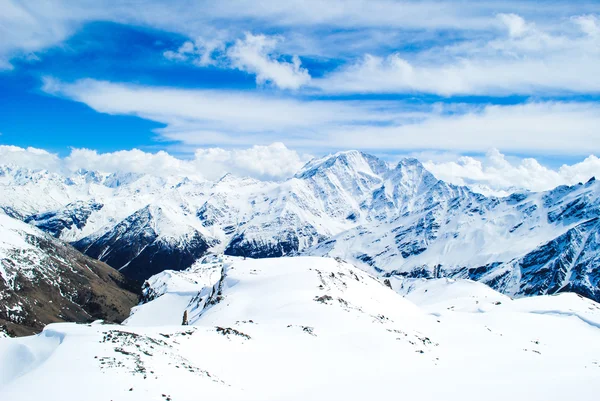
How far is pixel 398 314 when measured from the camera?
225 feet

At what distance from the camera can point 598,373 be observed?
39.2 meters

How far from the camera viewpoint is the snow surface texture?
23.7m

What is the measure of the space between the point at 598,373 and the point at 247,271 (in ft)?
226

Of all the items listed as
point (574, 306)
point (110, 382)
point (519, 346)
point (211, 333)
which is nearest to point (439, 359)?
point (519, 346)

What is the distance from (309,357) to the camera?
37.5 metres

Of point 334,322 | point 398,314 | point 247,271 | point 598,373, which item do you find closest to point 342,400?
point 334,322

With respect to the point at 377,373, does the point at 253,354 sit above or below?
above

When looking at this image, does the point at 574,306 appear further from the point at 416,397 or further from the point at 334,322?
the point at 416,397

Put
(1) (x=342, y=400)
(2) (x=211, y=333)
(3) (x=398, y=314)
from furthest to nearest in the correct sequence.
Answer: (3) (x=398, y=314), (2) (x=211, y=333), (1) (x=342, y=400)

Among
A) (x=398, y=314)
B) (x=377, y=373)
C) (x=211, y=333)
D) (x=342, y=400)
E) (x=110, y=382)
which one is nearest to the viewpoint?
(x=110, y=382)

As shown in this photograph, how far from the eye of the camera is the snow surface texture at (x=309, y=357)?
931 inches

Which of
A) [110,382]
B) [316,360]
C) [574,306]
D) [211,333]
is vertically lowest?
[574,306]

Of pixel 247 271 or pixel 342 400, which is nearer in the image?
pixel 342 400

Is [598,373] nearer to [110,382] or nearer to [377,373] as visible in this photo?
[377,373]
